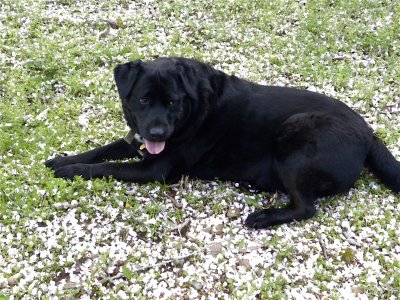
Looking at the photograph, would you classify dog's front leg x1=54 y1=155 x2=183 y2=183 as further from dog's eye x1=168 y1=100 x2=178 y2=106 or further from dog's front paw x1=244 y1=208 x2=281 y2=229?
dog's front paw x1=244 y1=208 x2=281 y2=229

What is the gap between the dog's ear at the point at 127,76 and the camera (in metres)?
5.54

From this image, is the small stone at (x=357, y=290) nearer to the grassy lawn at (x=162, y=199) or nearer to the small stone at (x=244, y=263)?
the grassy lawn at (x=162, y=199)

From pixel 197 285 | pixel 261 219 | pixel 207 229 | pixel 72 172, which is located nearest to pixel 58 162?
pixel 72 172

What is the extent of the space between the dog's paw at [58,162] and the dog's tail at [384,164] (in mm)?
3998

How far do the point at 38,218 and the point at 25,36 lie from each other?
5.13 meters

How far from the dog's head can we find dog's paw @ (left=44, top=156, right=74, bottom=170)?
46.7 inches

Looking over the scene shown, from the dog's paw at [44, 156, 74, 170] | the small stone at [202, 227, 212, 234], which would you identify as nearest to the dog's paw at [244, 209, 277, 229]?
the small stone at [202, 227, 212, 234]

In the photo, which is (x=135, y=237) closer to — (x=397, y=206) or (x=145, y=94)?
(x=145, y=94)

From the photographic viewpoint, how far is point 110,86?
799 centimetres

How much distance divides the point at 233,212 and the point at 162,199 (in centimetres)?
92

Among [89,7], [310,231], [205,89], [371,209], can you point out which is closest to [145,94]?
[205,89]

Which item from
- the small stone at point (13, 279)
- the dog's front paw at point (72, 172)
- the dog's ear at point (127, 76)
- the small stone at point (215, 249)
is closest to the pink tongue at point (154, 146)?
the dog's ear at point (127, 76)

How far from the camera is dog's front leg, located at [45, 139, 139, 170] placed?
6223mm

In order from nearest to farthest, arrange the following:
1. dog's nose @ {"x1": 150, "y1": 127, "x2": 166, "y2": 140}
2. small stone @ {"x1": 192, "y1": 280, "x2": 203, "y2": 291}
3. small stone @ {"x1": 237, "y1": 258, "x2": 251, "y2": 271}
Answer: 1. small stone @ {"x1": 192, "y1": 280, "x2": 203, "y2": 291}
2. small stone @ {"x1": 237, "y1": 258, "x2": 251, "y2": 271}
3. dog's nose @ {"x1": 150, "y1": 127, "x2": 166, "y2": 140}
